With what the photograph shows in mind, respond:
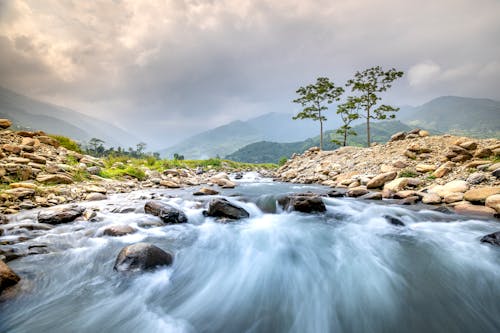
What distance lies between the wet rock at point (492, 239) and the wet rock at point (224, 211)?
606 centimetres

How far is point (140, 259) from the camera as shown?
3.94m

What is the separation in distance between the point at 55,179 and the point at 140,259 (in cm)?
906

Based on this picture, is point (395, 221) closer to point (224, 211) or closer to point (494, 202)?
point (494, 202)

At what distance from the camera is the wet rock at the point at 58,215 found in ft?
19.6

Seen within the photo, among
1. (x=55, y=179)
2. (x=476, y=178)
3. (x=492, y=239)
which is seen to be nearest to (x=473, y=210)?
(x=476, y=178)

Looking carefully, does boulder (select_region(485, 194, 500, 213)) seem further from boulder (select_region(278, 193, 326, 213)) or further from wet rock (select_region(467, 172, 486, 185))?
boulder (select_region(278, 193, 326, 213))

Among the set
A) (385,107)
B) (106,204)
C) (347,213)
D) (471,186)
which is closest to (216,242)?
(347,213)

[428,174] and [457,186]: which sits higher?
[428,174]

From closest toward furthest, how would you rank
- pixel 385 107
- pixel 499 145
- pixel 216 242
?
pixel 216 242 → pixel 499 145 → pixel 385 107

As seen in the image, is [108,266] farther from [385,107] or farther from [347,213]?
[385,107]

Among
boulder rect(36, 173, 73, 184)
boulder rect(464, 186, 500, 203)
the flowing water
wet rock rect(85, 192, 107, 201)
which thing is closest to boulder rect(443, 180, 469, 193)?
boulder rect(464, 186, 500, 203)

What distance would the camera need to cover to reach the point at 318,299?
3.46m

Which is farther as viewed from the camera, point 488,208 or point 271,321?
point 488,208

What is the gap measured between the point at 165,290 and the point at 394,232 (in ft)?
18.9
